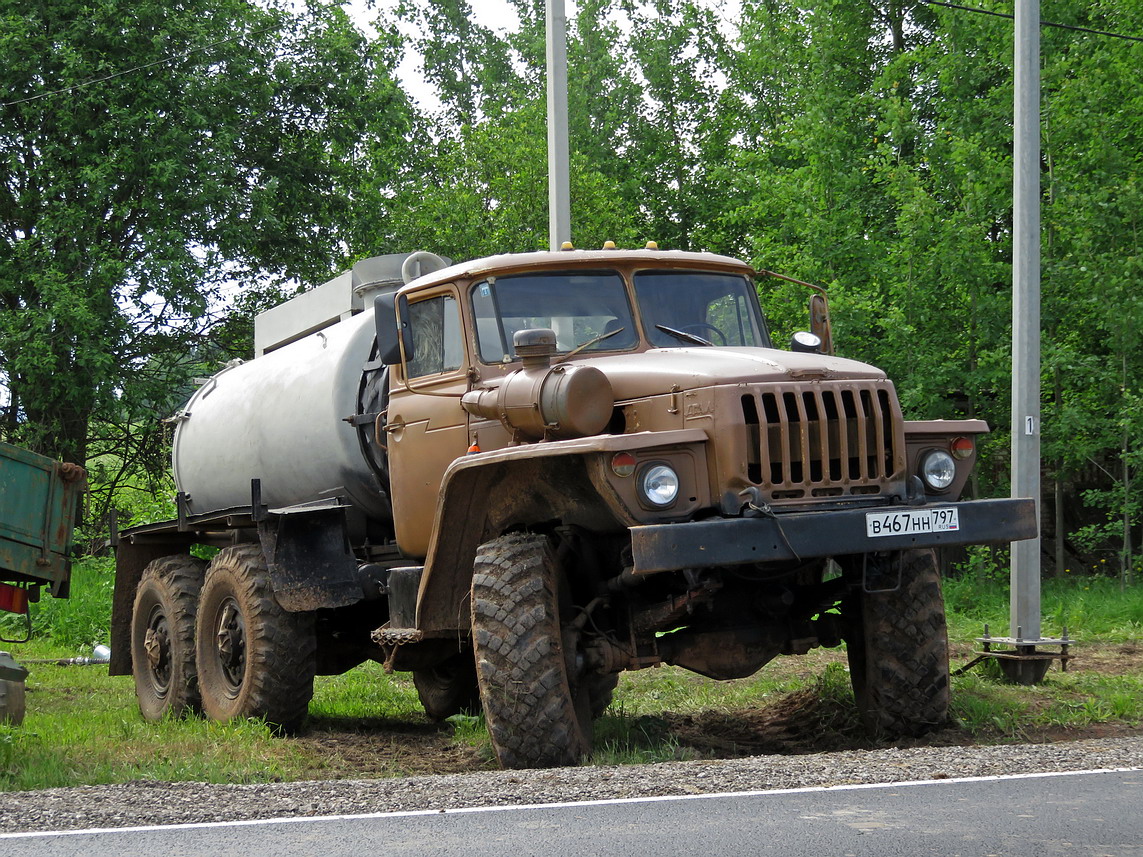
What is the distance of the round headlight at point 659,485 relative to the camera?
7.17 meters

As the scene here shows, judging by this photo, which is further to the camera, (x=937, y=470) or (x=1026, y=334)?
(x=1026, y=334)

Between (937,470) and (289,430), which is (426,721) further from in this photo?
(937,470)

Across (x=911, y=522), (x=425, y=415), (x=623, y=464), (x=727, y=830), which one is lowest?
(x=727, y=830)

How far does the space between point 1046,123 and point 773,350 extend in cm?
1199

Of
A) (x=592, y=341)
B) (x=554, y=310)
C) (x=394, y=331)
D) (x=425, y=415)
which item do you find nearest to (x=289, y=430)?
(x=394, y=331)

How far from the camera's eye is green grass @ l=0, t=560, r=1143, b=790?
8141 mm

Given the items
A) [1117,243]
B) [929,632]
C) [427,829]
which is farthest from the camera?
[1117,243]

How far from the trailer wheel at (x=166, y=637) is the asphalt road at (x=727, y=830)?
229 inches

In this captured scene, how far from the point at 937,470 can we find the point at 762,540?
167cm

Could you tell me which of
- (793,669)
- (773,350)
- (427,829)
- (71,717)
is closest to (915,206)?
(793,669)

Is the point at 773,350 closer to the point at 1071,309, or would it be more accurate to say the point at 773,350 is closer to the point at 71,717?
the point at 71,717

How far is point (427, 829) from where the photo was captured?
224 inches

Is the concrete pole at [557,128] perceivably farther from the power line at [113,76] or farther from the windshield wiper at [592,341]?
the power line at [113,76]

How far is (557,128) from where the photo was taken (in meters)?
13.8
